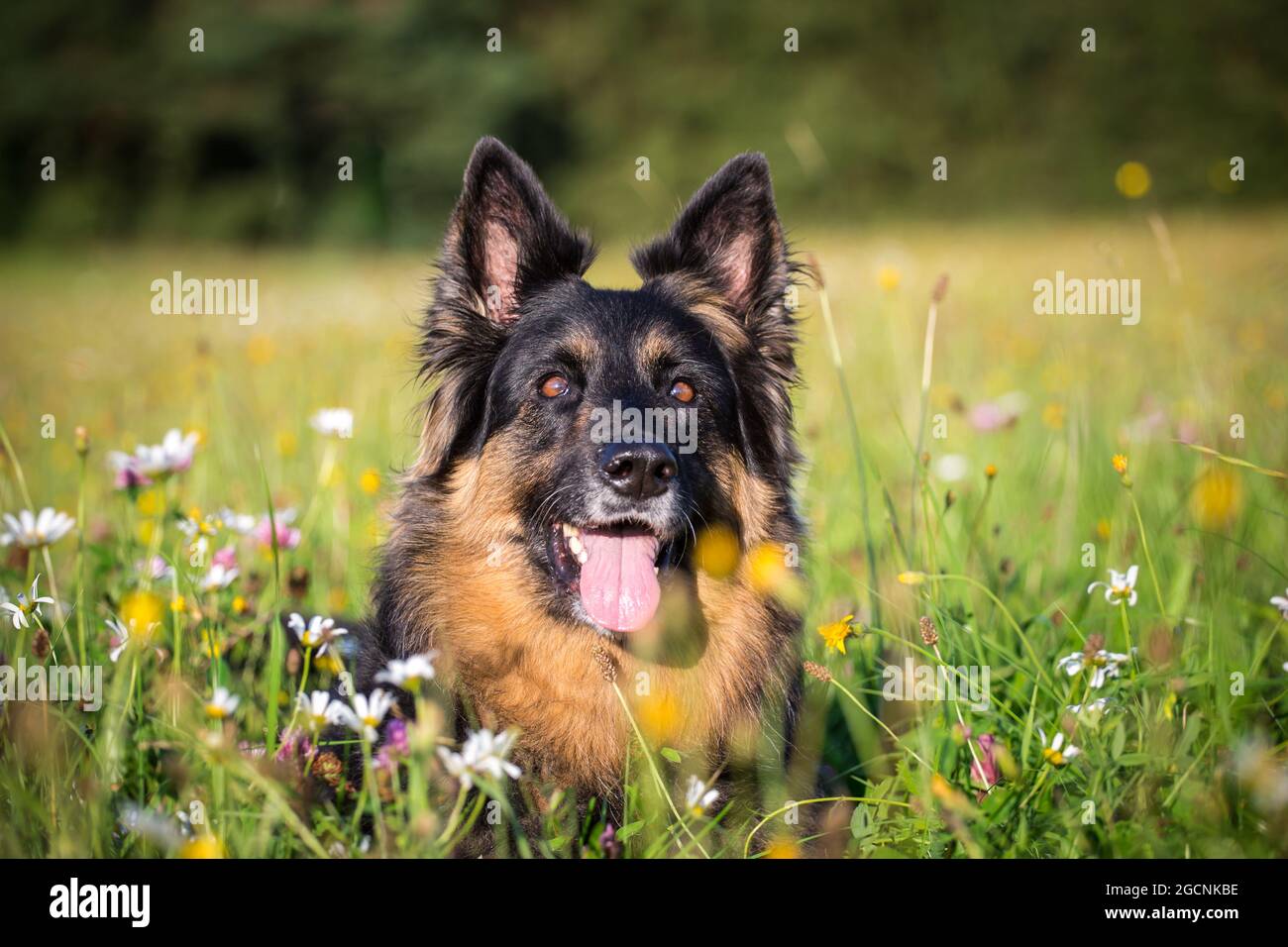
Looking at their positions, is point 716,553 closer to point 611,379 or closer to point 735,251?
point 611,379

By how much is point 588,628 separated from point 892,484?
4.15m

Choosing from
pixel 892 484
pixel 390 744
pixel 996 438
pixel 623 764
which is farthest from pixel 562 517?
pixel 996 438

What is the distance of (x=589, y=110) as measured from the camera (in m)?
35.0

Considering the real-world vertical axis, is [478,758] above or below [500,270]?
below

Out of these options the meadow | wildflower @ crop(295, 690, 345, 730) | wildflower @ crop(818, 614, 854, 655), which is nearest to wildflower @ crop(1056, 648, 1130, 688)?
the meadow

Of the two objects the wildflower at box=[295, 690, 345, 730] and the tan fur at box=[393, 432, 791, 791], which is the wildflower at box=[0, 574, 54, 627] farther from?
the tan fur at box=[393, 432, 791, 791]

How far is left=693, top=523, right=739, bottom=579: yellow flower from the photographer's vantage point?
3781mm

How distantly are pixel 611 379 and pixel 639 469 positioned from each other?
1.68ft

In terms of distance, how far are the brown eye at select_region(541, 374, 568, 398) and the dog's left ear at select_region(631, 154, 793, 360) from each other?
711 millimetres

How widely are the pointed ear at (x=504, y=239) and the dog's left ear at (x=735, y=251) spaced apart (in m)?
0.36

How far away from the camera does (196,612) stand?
3.54m

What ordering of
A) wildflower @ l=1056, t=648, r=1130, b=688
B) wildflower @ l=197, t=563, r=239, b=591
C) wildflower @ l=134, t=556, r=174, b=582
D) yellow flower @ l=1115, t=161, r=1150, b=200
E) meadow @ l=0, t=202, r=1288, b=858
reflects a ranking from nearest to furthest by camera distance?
meadow @ l=0, t=202, r=1288, b=858
wildflower @ l=1056, t=648, r=1130, b=688
wildflower @ l=197, t=563, r=239, b=591
wildflower @ l=134, t=556, r=174, b=582
yellow flower @ l=1115, t=161, r=1150, b=200

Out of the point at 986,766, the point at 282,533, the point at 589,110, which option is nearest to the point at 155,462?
the point at 282,533

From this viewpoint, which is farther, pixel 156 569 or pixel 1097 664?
A: pixel 156 569
